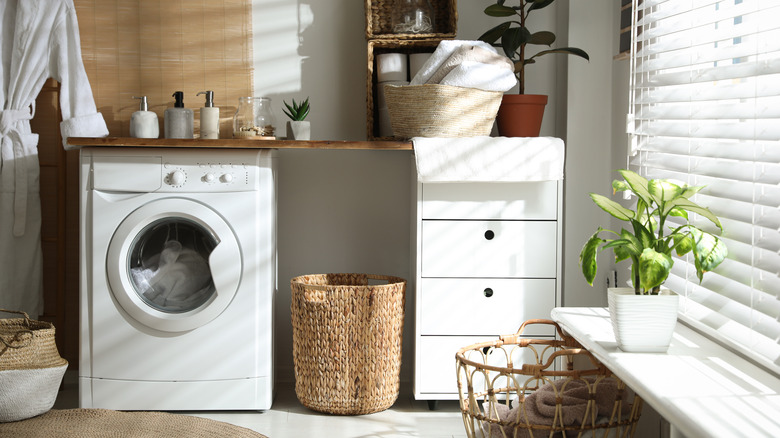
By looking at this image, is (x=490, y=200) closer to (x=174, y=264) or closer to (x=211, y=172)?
(x=211, y=172)

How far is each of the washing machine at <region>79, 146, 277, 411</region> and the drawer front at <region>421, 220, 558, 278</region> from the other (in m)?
0.54

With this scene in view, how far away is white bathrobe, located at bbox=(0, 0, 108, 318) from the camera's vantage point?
2.58 meters

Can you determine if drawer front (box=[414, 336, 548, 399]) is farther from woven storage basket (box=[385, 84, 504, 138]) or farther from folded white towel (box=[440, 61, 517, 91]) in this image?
folded white towel (box=[440, 61, 517, 91])

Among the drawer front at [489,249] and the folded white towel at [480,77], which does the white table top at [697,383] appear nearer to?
the drawer front at [489,249]

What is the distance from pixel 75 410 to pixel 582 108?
1.95 m

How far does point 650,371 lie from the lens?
4.39 ft

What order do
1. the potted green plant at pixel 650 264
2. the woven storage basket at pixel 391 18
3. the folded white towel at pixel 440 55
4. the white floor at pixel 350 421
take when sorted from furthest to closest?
the woven storage basket at pixel 391 18, the folded white towel at pixel 440 55, the white floor at pixel 350 421, the potted green plant at pixel 650 264

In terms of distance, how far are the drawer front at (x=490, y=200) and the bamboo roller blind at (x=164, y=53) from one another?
2.92 ft

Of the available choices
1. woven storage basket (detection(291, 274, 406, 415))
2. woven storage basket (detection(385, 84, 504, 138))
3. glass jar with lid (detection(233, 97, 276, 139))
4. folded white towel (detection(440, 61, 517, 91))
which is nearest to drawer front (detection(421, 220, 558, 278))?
woven storage basket (detection(291, 274, 406, 415))

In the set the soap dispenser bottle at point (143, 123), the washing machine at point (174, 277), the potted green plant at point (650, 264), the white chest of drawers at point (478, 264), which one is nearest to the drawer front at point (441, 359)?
the white chest of drawers at point (478, 264)

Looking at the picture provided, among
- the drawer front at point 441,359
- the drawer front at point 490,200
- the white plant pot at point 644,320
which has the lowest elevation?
the drawer front at point 441,359

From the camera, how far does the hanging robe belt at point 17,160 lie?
2.57 m

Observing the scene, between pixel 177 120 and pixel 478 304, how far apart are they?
121 centimetres

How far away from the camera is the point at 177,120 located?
2570 millimetres
